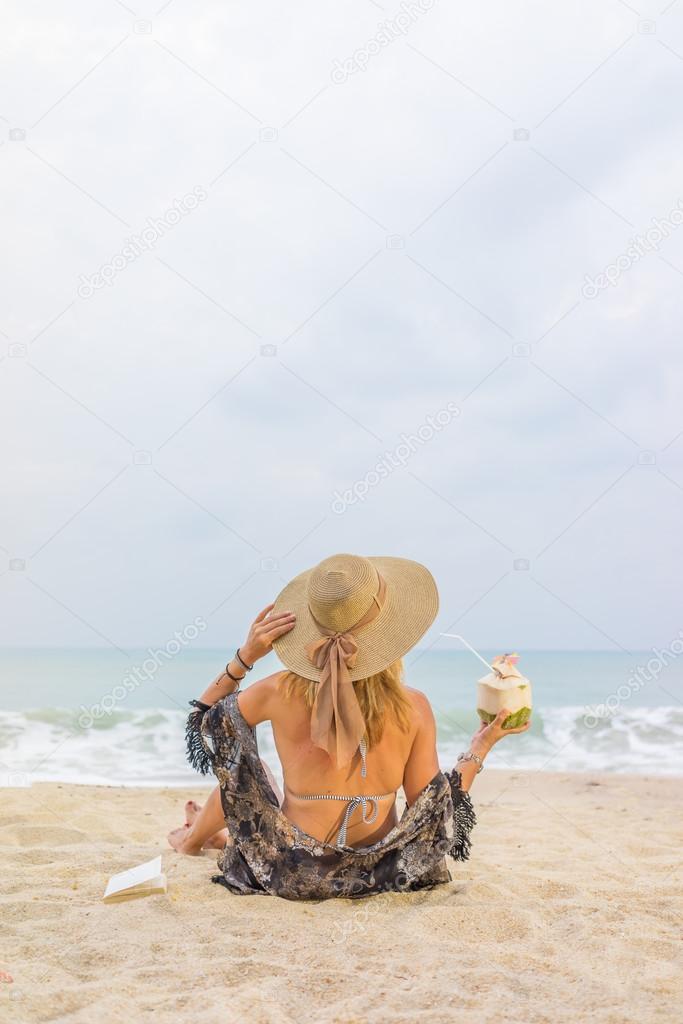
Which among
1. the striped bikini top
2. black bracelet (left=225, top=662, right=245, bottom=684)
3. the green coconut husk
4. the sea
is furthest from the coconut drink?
the sea

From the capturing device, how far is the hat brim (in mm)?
2922

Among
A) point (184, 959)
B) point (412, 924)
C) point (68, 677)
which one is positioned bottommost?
point (68, 677)

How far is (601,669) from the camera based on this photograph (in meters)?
28.2

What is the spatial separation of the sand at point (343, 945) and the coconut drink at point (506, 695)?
65 centimetres

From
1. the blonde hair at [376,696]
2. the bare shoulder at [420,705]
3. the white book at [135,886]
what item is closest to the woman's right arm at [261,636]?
the blonde hair at [376,696]

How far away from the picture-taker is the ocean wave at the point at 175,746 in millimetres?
8469

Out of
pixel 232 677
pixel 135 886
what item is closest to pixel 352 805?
pixel 232 677

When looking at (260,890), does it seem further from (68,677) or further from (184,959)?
(68,677)

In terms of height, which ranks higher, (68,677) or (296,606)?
(296,606)

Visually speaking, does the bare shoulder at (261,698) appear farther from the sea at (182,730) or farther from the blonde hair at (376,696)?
the sea at (182,730)

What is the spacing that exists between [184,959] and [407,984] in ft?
2.21

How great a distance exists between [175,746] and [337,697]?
7.94m

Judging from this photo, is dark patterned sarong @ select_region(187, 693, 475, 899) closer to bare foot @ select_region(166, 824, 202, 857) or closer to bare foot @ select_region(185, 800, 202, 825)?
bare foot @ select_region(166, 824, 202, 857)

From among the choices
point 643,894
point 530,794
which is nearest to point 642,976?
point 643,894
